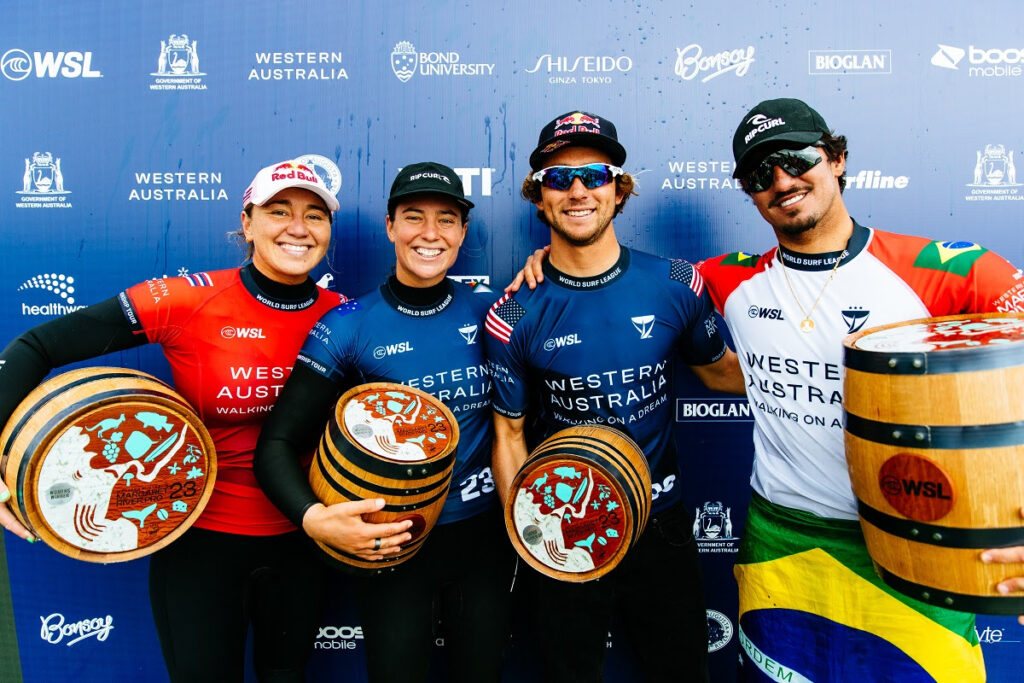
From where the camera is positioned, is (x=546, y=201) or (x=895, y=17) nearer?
(x=546, y=201)

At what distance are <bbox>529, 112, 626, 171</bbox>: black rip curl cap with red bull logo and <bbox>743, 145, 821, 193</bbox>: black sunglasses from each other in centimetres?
53

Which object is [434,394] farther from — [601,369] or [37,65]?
[37,65]

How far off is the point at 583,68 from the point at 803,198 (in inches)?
54.6

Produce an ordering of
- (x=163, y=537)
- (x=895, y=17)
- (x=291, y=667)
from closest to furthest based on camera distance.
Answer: (x=163, y=537) → (x=291, y=667) → (x=895, y=17)

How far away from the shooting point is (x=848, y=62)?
103 inches

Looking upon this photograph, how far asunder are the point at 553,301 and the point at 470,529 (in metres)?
0.96

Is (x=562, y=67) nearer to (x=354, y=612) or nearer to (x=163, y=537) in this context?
(x=163, y=537)

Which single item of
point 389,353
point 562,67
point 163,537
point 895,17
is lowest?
point 163,537

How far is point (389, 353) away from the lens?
6.64 ft

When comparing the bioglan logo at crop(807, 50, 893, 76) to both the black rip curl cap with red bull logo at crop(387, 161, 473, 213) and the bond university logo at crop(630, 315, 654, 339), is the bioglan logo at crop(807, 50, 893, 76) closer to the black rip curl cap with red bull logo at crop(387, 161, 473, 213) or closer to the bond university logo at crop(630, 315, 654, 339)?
the bond university logo at crop(630, 315, 654, 339)

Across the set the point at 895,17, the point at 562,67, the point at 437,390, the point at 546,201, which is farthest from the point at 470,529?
the point at 895,17

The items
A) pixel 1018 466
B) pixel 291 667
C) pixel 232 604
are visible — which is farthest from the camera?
pixel 291 667

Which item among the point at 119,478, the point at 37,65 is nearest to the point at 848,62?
the point at 119,478

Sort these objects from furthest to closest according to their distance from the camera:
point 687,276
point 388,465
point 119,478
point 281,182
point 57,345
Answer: point 687,276 → point 281,182 → point 57,345 → point 119,478 → point 388,465
